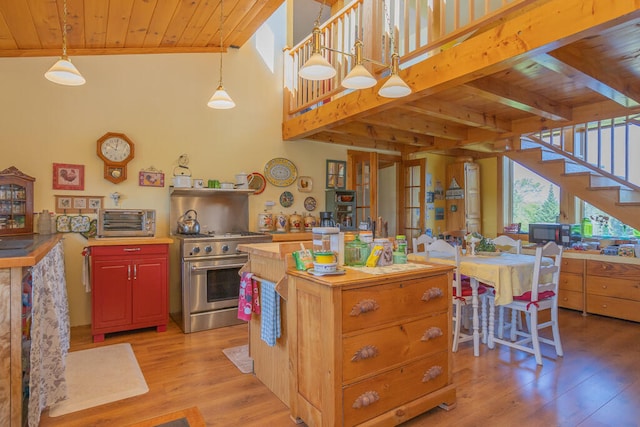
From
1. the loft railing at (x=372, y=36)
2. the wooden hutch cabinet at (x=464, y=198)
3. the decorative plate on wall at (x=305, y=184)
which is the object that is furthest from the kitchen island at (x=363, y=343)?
the wooden hutch cabinet at (x=464, y=198)

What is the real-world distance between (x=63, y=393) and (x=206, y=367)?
0.92m

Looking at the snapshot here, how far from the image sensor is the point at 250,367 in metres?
2.80

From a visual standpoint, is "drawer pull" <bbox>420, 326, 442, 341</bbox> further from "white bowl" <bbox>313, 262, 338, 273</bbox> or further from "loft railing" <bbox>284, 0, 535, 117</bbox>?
"loft railing" <bbox>284, 0, 535, 117</bbox>

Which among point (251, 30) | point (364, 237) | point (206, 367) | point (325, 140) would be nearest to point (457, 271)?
point (364, 237)

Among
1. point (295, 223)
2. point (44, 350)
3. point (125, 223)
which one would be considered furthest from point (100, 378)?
point (295, 223)

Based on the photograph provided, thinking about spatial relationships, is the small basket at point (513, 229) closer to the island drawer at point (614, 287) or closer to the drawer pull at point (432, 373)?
the island drawer at point (614, 287)

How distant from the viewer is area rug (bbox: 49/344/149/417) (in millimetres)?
2328

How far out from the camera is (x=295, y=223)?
16.2ft

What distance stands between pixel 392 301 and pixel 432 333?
1.25ft

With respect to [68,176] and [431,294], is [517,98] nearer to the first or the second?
[431,294]

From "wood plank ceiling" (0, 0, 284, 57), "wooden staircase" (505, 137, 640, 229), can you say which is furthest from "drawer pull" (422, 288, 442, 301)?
"wooden staircase" (505, 137, 640, 229)

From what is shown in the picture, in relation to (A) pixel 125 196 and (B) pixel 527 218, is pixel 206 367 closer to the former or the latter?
(A) pixel 125 196

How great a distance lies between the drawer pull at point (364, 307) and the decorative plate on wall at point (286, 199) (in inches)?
128

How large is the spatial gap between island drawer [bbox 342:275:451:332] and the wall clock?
3208 millimetres
